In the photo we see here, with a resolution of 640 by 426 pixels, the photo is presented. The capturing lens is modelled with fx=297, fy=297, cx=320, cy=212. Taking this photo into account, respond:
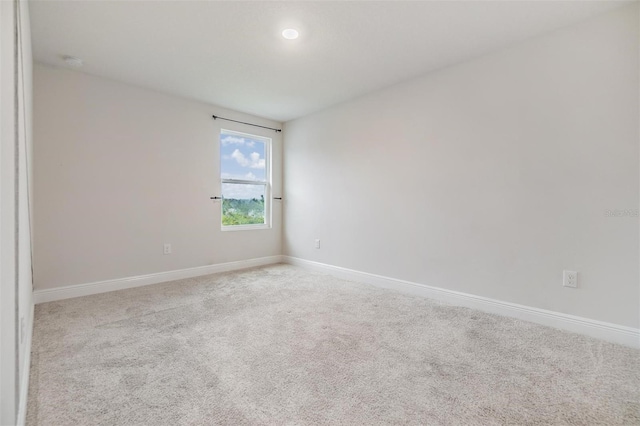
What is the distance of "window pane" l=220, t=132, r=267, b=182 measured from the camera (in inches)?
166

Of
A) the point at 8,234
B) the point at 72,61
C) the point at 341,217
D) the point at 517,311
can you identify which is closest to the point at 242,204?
the point at 341,217

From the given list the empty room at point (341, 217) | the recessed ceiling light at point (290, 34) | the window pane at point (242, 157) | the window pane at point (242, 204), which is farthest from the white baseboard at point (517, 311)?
the recessed ceiling light at point (290, 34)

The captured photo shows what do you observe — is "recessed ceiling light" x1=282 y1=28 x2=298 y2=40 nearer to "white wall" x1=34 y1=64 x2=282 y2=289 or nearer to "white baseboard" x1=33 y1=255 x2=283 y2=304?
"white wall" x1=34 y1=64 x2=282 y2=289

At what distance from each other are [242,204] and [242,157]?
70cm

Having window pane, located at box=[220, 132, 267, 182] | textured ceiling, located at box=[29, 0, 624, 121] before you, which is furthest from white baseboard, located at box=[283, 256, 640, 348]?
textured ceiling, located at box=[29, 0, 624, 121]

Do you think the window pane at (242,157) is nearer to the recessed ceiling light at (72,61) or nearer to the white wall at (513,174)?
the white wall at (513,174)

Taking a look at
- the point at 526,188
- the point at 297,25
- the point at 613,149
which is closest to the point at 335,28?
the point at 297,25

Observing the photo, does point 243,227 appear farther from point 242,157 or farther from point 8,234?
point 8,234

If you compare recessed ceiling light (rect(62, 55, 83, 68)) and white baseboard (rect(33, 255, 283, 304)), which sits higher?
recessed ceiling light (rect(62, 55, 83, 68))

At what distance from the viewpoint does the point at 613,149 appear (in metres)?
2.08

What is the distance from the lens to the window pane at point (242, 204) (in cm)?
424

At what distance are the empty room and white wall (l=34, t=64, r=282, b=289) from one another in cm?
2

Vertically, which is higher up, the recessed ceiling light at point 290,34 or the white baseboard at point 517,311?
the recessed ceiling light at point 290,34

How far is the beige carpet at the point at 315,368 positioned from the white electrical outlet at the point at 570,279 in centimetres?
36
